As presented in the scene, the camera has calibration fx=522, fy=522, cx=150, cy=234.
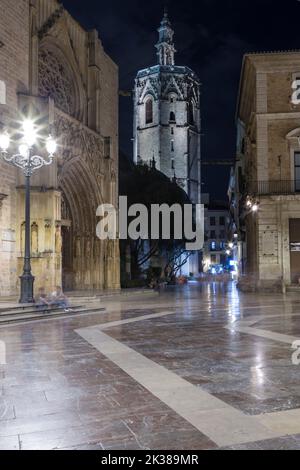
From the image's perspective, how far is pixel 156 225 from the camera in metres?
42.5

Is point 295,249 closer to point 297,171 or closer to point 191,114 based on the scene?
point 297,171

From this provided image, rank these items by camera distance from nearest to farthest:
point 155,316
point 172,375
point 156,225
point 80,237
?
point 172,375 → point 155,316 → point 80,237 → point 156,225

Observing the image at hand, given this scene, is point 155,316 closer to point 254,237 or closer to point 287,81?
point 254,237

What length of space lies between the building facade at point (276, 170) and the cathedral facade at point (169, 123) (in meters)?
55.4

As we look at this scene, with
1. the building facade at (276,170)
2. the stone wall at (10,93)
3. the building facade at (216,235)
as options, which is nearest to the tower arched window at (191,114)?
the building facade at (216,235)

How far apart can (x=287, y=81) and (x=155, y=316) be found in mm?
20930

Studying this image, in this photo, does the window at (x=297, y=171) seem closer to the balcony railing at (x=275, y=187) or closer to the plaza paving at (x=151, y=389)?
the balcony railing at (x=275, y=187)

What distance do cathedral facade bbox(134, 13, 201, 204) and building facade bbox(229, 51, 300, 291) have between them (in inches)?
2179

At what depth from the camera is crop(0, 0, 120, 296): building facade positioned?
872 inches

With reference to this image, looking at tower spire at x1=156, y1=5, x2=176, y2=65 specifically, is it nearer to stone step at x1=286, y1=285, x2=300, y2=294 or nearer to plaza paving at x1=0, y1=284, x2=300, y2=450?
stone step at x1=286, y1=285, x2=300, y2=294

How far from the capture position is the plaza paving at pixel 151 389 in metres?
4.60

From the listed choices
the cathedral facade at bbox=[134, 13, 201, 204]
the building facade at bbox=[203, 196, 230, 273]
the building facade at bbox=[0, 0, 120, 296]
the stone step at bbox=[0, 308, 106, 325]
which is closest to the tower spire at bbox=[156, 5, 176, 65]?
the cathedral facade at bbox=[134, 13, 201, 204]

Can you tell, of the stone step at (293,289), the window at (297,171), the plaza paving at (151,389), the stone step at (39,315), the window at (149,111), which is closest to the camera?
Answer: the plaza paving at (151,389)

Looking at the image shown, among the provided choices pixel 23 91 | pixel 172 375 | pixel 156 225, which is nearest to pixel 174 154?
pixel 156 225
